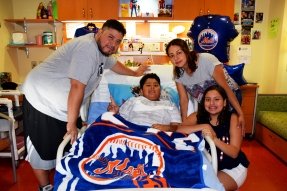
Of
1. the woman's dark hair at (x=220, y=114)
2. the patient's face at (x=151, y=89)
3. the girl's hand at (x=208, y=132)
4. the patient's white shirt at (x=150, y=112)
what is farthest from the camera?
the patient's face at (x=151, y=89)

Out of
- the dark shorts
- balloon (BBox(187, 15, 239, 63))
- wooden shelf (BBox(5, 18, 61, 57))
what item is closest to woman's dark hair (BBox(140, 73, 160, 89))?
balloon (BBox(187, 15, 239, 63))

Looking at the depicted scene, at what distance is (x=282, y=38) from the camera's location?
3.25 meters

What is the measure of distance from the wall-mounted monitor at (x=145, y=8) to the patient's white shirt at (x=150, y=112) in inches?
68.8

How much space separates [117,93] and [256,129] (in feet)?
6.96

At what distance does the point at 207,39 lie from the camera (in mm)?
2193

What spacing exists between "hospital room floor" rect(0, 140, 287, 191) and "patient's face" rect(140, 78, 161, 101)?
3.67 feet

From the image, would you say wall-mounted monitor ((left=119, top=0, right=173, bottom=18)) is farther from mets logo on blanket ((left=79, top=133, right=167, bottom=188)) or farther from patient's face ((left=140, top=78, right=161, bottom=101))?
mets logo on blanket ((left=79, top=133, right=167, bottom=188))

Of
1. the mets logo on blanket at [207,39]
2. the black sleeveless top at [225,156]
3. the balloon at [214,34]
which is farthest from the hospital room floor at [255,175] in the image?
the mets logo on blanket at [207,39]

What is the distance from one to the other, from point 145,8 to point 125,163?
101 inches

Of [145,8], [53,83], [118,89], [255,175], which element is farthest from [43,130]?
[145,8]

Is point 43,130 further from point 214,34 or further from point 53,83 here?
point 214,34

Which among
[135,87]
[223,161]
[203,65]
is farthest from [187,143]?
[135,87]

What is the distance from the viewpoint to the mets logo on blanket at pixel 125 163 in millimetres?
1055

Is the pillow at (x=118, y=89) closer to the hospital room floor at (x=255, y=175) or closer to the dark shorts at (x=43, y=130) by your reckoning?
the dark shorts at (x=43, y=130)
